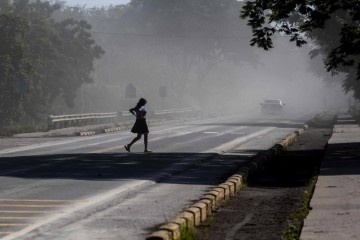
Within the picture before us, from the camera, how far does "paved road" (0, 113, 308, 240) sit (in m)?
13.3

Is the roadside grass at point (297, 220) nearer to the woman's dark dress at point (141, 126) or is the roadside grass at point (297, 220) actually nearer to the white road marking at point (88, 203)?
the white road marking at point (88, 203)

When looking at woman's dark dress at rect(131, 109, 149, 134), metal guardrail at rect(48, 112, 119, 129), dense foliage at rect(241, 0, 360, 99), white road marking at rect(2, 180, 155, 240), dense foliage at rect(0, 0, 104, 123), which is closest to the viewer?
white road marking at rect(2, 180, 155, 240)

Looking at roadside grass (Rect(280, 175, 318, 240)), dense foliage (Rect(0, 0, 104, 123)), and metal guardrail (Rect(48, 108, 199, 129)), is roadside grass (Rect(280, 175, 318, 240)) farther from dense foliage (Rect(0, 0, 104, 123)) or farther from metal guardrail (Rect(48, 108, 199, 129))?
metal guardrail (Rect(48, 108, 199, 129))

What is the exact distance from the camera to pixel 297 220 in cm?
1355

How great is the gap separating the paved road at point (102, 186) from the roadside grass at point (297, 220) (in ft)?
5.82

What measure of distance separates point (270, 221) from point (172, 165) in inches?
477

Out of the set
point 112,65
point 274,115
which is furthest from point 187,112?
point 112,65

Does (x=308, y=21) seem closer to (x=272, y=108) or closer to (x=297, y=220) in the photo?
(x=297, y=220)

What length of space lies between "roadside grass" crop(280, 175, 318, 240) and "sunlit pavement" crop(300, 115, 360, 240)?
10cm

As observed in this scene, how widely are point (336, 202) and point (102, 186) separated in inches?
230

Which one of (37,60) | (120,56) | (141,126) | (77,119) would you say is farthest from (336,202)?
(120,56)

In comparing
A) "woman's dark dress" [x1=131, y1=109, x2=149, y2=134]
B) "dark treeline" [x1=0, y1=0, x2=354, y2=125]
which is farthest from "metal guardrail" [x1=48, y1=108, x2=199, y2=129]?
"woman's dark dress" [x1=131, y1=109, x2=149, y2=134]

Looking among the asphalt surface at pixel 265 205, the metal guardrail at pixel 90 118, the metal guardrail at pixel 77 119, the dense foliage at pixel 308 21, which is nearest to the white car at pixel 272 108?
the metal guardrail at pixel 90 118

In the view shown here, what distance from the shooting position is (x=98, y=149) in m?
34.3
